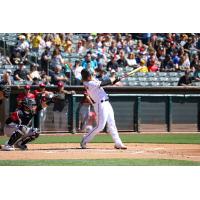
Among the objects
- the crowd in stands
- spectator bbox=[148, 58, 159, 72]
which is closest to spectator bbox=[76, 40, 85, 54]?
the crowd in stands

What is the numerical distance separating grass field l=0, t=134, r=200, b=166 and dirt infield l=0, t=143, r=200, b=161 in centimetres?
50

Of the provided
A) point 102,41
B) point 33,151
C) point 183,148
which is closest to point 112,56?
point 102,41

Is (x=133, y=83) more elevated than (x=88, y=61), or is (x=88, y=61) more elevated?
(x=88, y=61)

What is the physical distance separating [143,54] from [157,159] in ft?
26.2

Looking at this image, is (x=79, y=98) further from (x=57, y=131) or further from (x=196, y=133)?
(x=196, y=133)

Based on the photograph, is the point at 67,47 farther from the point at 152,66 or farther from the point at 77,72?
the point at 152,66

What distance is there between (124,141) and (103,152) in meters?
2.80

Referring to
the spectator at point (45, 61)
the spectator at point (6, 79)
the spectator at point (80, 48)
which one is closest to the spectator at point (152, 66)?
the spectator at point (80, 48)

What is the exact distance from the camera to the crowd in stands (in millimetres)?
15867

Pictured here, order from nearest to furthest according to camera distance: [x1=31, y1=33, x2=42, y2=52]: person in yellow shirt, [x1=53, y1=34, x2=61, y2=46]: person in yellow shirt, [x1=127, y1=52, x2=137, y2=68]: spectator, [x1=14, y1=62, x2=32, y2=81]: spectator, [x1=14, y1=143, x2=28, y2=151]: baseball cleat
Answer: [x1=14, y1=143, x2=28, y2=151]: baseball cleat
[x1=14, y1=62, x2=32, y2=81]: spectator
[x1=31, y1=33, x2=42, y2=52]: person in yellow shirt
[x1=53, y1=34, x2=61, y2=46]: person in yellow shirt
[x1=127, y1=52, x2=137, y2=68]: spectator

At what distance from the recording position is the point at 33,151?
425 inches

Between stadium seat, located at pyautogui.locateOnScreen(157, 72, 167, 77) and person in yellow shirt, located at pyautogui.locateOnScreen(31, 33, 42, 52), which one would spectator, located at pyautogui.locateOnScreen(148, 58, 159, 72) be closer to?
stadium seat, located at pyautogui.locateOnScreen(157, 72, 167, 77)

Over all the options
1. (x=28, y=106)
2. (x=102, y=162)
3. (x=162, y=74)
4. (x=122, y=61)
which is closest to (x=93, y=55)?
(x=122, y=61)

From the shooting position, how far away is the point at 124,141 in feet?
43.9
